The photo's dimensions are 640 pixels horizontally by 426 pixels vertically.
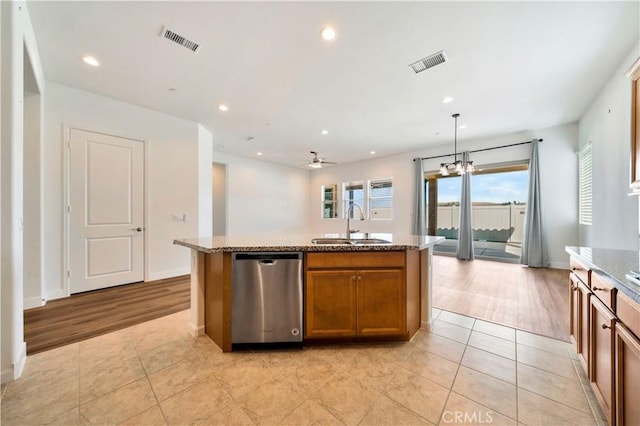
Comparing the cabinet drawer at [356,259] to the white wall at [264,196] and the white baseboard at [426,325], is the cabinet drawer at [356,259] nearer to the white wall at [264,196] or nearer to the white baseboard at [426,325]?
the white baseboard at [426,325]

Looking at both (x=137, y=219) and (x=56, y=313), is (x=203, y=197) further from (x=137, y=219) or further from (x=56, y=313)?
(x=56, y=313)

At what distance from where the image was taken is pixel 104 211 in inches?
145

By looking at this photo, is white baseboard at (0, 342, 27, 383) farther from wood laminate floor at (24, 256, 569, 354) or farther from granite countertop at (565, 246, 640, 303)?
granite countertop at (565, 246, 640, 303)

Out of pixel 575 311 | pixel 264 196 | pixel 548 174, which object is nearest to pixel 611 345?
pixel 575 311

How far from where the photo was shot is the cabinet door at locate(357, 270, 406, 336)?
2.12m

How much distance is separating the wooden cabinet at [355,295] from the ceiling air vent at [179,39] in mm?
2458

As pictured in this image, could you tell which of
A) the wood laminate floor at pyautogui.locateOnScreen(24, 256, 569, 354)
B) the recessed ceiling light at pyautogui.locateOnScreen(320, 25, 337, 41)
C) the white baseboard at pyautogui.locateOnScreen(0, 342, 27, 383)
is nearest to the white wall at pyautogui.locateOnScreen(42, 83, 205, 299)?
the wood laminate floor at pyautogui.locateOnScreen(24, 256, 569, 354)

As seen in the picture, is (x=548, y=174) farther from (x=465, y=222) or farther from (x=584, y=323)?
(x=584, y=323)

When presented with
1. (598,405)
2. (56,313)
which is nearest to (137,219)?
(56,313)

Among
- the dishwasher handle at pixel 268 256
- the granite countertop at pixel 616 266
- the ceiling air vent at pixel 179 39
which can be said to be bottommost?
the dishwasher handle at pixel 268 256

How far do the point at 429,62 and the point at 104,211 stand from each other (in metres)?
4.90

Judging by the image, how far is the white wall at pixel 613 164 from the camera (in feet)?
8.70

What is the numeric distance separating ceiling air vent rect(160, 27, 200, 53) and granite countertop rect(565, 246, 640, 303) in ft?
11.8

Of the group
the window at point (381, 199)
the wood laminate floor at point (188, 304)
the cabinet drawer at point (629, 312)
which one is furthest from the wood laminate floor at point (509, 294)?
the window at point (381, 199)
